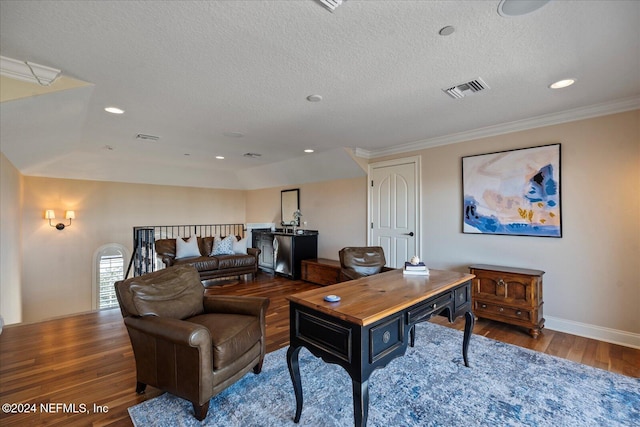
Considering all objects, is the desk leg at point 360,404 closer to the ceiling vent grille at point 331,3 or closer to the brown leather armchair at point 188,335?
the brown leather armchair at point 188,335

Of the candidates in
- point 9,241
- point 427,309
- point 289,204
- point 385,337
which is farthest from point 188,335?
point 289,204

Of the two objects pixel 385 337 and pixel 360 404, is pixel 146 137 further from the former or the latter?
pixel 360 404

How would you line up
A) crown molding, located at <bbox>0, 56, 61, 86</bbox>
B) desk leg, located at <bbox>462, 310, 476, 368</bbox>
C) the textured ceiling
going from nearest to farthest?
the textured ceiling → crown molding, located at <bbox>0, 56, 61, 86</bbox> → desk leg, located at <bbox>462, 310, 476, 368</bbox>

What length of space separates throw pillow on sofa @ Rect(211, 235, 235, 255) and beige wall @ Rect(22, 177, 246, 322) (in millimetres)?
2136

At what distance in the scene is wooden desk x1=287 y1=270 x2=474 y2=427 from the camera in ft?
4.94

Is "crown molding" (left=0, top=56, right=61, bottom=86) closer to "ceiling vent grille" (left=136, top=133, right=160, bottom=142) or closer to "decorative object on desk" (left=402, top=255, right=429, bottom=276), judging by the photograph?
"ceiling vent grille" (left=136, top=133, right=160, bottom=142)

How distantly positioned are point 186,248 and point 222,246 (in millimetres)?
687

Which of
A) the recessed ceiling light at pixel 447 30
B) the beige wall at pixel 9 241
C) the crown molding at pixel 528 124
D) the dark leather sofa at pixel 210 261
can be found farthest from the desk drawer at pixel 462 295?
the beige wall at pixel 9 241

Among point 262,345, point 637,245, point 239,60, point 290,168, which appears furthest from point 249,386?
point 290,168

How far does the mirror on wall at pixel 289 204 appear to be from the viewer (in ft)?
22.3

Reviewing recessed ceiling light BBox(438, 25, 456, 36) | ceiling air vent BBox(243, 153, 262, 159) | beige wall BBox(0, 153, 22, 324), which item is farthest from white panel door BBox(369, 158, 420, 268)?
beige wall BBox(0, 153, 22, 324)

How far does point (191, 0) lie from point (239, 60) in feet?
2.04

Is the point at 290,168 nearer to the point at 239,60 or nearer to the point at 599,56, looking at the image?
the point at 239,60

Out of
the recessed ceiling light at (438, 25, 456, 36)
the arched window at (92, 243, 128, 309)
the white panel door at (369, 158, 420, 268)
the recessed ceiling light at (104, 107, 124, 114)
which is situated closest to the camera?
the recessed ceiling light at (438, 25, 456, 36)
